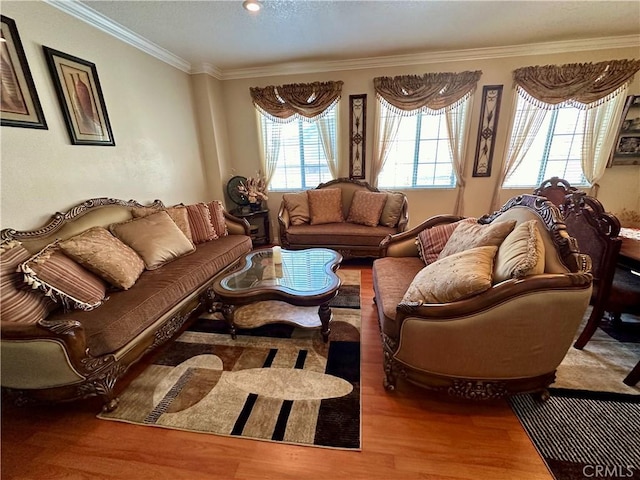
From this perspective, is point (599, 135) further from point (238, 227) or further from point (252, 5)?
point (238, 227)

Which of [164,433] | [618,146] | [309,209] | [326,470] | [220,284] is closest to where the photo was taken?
[326,470]

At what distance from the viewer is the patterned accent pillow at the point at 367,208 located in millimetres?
3398

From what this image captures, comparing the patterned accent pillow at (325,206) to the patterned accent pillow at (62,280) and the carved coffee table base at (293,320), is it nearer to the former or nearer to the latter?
the carved coffee table base at (293,320)

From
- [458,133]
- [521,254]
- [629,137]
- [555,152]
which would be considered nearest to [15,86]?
[521,254]

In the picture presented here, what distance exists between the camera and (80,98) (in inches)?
87.0

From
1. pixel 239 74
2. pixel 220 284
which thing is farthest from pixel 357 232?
pixel 239 74

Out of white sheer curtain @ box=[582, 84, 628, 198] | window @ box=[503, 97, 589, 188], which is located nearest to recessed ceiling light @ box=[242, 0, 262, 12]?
window @ box=[503, 97, 589, 188]

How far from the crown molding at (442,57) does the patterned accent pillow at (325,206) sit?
5.46 feet

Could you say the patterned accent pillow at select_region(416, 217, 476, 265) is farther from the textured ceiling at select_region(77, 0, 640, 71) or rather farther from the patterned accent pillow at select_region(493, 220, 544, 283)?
the textured ceiling at select_region(77, 0, 640, 71)

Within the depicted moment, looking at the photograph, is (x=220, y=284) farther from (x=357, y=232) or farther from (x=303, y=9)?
(x=303, y=9)

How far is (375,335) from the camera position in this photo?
2.07 m

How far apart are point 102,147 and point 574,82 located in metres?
5.18

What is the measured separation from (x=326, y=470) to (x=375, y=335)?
3.35 feet

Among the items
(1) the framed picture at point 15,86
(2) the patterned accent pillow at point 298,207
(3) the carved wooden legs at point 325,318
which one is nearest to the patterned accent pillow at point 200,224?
(2) the patterned accent pillow at point 298,207
